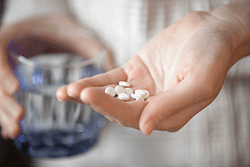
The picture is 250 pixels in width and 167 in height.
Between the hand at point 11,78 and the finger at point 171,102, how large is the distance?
0.33 meters

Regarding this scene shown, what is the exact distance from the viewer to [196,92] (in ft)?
1.12

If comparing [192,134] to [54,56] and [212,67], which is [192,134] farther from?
[54,56]

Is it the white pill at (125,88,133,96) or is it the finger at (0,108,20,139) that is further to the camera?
the finger at (0,108,20,139)

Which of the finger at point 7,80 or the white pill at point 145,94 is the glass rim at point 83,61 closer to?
the finger at point 7,80

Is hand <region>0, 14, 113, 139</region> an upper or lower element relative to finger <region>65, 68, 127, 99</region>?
lower

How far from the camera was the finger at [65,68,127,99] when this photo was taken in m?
0.33

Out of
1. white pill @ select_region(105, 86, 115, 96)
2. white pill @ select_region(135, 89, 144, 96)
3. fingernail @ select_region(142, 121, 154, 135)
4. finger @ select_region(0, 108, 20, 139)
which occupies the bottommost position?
finger @ select_region(0, 108, 20, 139)

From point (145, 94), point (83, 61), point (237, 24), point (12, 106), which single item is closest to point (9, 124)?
point (12, 106)

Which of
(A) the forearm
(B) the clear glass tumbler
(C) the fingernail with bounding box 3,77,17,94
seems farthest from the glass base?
(A) the forearm

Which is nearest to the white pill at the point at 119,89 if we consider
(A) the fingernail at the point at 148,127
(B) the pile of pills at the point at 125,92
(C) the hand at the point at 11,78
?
(B) the pile of pills at the point at 125,92

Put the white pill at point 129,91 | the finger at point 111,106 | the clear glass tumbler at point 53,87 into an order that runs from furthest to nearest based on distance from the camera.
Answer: the clear glass tumbler at point 53,87 < the white pill at point 129,91 < the finger at point 111,106

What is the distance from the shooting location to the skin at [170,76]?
1.05 feet

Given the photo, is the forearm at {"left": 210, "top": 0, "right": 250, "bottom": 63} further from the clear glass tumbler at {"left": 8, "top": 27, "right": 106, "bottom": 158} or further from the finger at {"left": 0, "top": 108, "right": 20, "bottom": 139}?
the finger at {"left": 0, "top": 108, "right": 20, "bottom": 139}

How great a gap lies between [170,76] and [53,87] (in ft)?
0.91
